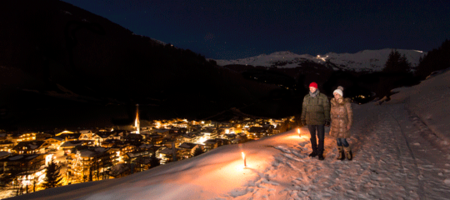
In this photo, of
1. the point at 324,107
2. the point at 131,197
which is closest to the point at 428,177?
the point at 324,107

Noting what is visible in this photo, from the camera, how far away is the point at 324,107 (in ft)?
11.2

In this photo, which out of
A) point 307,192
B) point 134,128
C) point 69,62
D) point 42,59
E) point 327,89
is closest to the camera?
point 307,192

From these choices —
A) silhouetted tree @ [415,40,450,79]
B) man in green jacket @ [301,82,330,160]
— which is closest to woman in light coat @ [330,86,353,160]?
man in green jacket @ [301,82,330,160]

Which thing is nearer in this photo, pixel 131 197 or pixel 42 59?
pixel 131 197

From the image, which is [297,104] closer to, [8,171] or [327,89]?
[327,89]

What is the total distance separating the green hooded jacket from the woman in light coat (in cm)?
15

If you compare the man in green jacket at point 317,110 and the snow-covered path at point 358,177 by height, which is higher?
the man in green jacket at point 317,110

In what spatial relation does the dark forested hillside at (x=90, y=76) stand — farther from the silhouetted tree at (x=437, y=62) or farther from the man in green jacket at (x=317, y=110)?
the man in green jacket at (x=317, y=110)

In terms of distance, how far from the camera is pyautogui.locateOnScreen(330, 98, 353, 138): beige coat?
10.9 feet

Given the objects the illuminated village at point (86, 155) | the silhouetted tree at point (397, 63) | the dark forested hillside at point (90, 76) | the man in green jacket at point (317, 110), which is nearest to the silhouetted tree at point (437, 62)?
the silhouetted tree at point (397, 63)

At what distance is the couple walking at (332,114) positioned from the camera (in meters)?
3.33

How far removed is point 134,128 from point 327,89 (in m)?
32.0

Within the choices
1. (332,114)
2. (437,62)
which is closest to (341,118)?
(332,114)

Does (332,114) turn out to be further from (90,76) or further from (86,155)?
(90,76)
